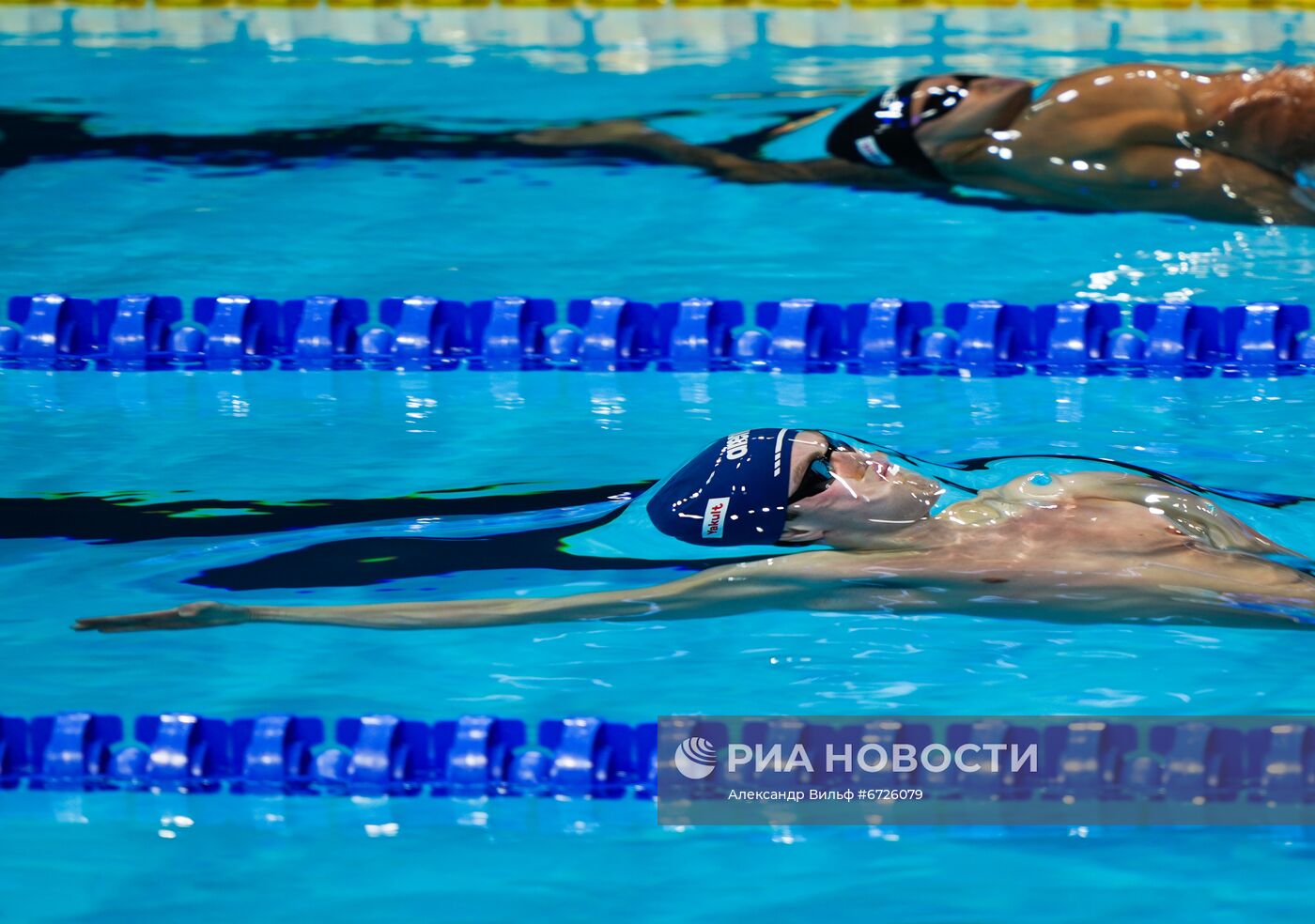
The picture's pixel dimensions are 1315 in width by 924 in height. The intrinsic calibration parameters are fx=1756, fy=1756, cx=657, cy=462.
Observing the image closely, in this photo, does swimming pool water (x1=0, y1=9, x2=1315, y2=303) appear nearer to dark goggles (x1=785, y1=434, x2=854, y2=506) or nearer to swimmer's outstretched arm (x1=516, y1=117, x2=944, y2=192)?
swimmer's outstretched arm (x1=516, y1=117, x2=944, y2=192)

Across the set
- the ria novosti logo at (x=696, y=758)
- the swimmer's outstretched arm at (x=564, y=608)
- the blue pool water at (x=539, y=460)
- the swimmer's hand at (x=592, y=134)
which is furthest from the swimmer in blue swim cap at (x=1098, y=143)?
the ria novosti logo at (x=696, y=758)

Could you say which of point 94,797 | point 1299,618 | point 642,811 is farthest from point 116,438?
point 1299,618

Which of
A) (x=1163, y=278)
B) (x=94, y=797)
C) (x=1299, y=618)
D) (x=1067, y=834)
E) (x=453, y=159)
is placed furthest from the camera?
(x=453, y=159)

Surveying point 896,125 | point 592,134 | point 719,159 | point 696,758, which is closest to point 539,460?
point 696,758

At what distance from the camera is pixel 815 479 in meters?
3.48

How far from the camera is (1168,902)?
2664 millimetres

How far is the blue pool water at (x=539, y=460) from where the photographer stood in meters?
2.78

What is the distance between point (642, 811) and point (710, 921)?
0.34 meters

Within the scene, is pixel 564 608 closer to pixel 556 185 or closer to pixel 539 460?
pixel 539 460

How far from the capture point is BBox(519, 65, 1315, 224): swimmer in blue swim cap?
221 inches

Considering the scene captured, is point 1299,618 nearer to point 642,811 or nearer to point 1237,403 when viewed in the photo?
point 642,811

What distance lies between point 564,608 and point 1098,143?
11.1ft

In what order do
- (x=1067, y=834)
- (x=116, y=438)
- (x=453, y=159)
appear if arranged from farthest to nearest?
(x=453, y=159) < (x=116, y=438) < (x=1067, y=834)

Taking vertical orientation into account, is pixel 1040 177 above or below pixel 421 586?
above
